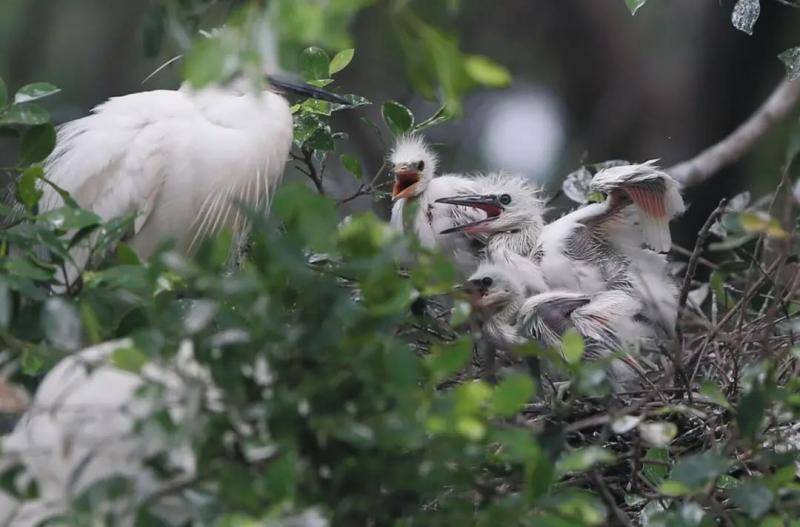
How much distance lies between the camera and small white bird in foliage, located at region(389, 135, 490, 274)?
3.08 metres

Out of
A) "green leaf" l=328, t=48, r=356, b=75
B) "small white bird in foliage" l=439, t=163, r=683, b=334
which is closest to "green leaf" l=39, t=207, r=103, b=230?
"green leaf" l=328, t=48, r=356, b=75

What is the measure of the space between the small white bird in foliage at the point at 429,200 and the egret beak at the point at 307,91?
34 centimetres

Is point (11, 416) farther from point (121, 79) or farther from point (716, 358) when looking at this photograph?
point (121, 79)

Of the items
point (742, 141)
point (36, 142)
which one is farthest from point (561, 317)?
point (742, 141)

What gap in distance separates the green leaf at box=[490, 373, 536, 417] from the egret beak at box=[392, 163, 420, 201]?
1682 mm

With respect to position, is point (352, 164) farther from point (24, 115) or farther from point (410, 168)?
point (24, 115)

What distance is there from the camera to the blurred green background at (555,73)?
5184 millimetres

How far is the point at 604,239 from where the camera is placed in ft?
9.53

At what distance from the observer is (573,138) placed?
588cm

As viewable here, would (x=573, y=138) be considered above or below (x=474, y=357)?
below

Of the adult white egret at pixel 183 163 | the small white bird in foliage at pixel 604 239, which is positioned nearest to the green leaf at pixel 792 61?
the small white bird in foliage at pixel 604 239

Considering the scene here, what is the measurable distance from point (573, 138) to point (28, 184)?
13.4ft

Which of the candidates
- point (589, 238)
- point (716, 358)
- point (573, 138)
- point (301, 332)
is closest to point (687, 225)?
point (573, 138)

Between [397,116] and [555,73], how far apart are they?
11.5ft
